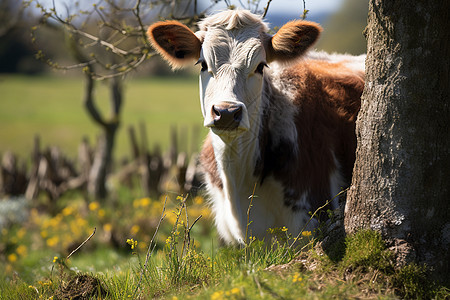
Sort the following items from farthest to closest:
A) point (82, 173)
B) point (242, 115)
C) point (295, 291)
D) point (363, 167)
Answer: point (82, 173)
point (242, 115)
point (363, 167)
point (295, 291)

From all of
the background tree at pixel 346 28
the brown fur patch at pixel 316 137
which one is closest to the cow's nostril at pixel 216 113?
the brown fur patch at pixel 316 137

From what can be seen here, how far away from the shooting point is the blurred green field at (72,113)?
25078mm

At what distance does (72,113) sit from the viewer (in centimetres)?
3634

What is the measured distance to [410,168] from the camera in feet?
9.97

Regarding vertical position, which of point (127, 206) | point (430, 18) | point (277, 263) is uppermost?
point (430, 18)

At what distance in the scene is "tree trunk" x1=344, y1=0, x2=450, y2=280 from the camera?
9.83 ft

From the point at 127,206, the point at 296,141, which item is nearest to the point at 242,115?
the point at 296,141

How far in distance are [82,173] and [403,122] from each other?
357 inches

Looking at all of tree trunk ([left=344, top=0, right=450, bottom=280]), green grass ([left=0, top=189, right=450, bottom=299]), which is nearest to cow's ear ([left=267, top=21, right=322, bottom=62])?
tree trunk ([left=344, top=0, right=450, bottom=280])

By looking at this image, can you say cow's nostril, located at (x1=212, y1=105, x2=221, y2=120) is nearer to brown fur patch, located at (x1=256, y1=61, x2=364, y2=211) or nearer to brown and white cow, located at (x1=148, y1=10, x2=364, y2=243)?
brown and white cow, located at (x1=148, y1=10, x2=364, y2=243)

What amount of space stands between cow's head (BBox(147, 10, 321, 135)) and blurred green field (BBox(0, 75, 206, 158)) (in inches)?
464

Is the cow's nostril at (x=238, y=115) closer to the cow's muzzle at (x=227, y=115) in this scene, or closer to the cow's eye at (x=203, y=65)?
the cow's muzzle at (x=227, y=115)

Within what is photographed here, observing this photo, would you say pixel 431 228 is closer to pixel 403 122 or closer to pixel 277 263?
pixel 403 122

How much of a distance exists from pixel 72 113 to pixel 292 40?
1349 inches
